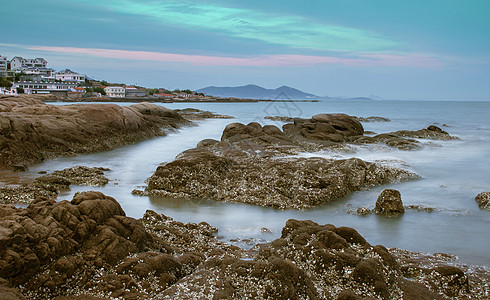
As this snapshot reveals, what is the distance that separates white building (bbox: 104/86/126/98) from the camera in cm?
11294

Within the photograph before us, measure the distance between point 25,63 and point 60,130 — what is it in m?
126

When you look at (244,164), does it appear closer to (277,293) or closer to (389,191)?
(389,191)

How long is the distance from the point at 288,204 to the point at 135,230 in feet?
19.1

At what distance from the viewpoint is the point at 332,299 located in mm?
5379

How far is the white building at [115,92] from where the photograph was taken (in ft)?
371

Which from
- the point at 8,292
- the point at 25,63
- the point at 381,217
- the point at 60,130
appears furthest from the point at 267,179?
the point at 25,63

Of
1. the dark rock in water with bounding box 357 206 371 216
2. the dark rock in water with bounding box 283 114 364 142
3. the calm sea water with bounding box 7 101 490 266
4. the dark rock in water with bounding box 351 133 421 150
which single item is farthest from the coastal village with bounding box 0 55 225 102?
the dark rock in water with bounding box 357 206 371 216

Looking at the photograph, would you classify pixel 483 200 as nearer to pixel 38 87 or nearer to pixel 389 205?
pixel 389 205

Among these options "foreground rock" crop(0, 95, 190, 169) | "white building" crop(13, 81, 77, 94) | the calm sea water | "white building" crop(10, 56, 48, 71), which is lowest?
the calm sea water

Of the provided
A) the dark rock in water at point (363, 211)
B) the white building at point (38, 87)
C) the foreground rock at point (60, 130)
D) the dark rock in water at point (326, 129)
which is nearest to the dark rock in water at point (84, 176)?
the foreground rock at point (60, 130)

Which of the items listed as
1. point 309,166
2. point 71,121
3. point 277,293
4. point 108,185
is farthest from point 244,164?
point 71,121

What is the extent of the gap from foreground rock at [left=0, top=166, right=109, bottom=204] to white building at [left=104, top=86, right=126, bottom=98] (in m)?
103

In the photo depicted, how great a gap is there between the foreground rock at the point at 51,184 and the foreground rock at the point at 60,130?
103 inches

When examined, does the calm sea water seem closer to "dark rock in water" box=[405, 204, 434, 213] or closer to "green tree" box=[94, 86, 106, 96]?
"dark rock in water" box=[405, 204, 434, 213]
